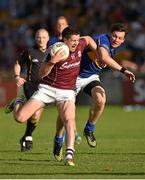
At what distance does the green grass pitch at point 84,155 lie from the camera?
1121 centimetres

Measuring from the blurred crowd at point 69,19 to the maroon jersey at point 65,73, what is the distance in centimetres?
1472

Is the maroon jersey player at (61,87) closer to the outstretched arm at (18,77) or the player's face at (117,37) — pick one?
the outstretched arm at (18,77)

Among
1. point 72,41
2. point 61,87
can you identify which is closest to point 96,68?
point 61,87

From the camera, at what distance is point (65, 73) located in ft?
40.4

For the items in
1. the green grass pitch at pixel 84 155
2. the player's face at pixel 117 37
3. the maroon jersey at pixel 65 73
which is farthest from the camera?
the player's face at pixel 117 37

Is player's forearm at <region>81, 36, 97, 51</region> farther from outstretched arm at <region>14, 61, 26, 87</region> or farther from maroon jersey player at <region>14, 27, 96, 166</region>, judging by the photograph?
outstretched arm at <region>14, 61, 26, 87</region>

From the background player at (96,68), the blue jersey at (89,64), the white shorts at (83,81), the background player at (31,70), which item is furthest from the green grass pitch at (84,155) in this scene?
the blue jersey at (89,64)

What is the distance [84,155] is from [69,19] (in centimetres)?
1742

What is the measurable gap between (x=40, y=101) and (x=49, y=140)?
458cm

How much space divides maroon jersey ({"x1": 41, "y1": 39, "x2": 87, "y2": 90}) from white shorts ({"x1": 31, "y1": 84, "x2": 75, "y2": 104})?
0.20 ft

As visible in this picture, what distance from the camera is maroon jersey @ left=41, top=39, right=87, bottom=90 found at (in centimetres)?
1228

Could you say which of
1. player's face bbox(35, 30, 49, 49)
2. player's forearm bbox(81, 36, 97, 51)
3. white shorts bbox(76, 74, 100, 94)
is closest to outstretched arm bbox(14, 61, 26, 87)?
player's face bbox(35, 30, 49, 49)

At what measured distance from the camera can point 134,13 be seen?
97.7 feet

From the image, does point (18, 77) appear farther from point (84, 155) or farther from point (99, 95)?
point (84, 155)
